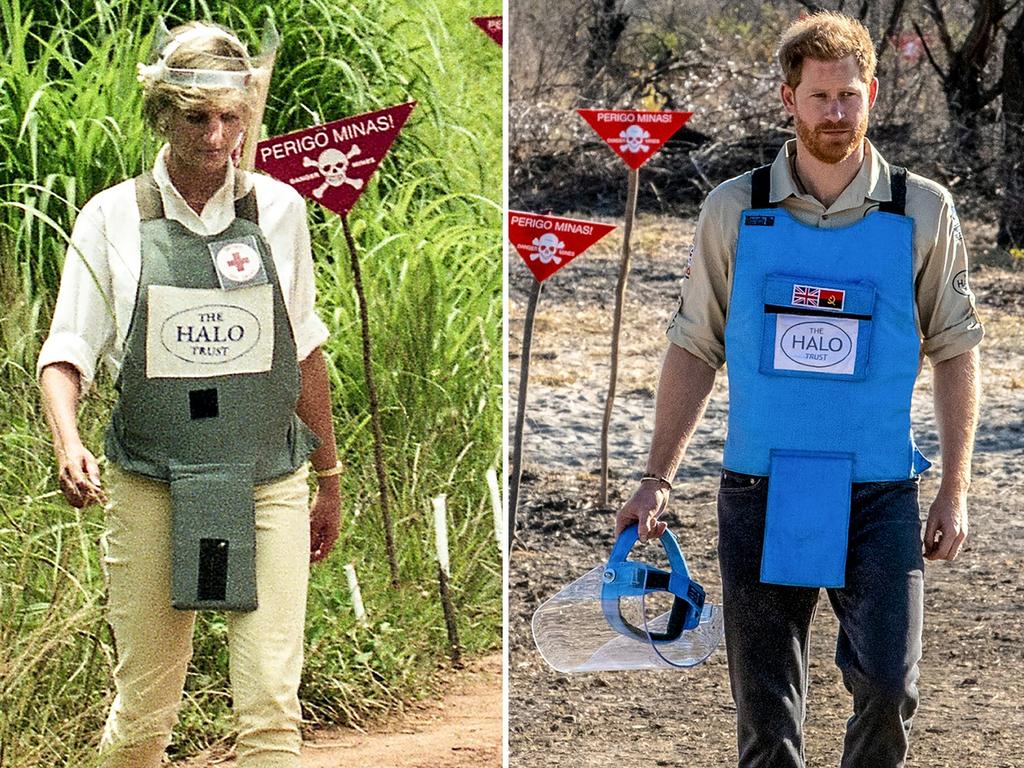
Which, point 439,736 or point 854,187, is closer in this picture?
point 854,187

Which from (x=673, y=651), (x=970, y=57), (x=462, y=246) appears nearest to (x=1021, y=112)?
(x=970, y=57)

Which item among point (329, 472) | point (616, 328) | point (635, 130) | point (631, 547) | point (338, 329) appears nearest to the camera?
point (631, 547)

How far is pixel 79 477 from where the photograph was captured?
12.2ft

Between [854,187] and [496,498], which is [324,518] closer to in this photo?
[496,498]

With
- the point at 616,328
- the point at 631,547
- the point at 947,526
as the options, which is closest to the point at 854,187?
the point at 947,526

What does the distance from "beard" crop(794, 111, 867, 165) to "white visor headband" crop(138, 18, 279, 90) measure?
1142 mm

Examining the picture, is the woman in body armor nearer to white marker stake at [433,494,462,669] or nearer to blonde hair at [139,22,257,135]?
blonde hair at [139,22,257,135]

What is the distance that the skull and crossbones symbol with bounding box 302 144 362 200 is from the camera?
4.06m

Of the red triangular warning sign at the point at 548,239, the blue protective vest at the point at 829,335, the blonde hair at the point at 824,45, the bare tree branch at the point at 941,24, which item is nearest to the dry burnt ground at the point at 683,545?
the bare tree branch at the point at 941,24

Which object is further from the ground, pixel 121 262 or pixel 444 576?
pixel 121 262

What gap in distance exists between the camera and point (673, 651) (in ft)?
12.4

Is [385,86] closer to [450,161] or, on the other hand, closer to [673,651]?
[450,161]

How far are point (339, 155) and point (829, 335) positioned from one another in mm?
1242

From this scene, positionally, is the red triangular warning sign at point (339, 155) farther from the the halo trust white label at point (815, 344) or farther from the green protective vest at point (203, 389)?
the the halo trust white label at point (815, 344)
